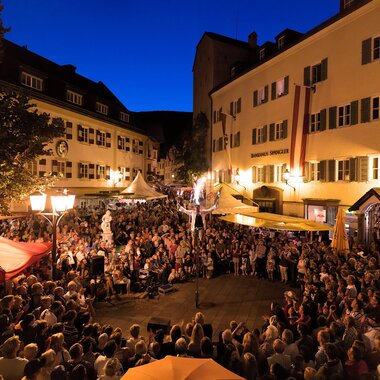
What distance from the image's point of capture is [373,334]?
636 cm

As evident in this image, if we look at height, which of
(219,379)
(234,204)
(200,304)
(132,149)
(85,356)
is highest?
(132,149)

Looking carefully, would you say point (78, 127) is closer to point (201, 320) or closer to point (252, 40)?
point (252, 40)

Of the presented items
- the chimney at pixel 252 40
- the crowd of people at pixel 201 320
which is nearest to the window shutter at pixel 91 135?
the crowd of people at pixel 201 320

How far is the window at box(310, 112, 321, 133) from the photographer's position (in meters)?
21.0

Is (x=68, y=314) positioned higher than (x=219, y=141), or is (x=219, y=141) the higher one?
(x=219, y=141)

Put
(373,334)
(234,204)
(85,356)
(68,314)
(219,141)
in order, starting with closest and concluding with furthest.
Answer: (85,356), (373,334), (68,314), (234,204), (219,141)

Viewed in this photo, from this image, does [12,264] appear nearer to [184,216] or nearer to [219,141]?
[184,216]

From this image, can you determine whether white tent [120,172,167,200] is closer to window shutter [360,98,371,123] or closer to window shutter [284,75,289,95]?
window shutter [284,75,289,95]

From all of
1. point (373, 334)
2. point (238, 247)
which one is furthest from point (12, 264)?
point (238, 247)

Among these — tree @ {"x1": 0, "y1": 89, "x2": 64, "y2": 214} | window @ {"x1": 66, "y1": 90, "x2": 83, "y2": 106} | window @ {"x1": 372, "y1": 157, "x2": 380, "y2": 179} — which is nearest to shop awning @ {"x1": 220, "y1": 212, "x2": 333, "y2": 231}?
window @ {"x1": 372, "y1": 157, "x2": 380, "y2": 179}

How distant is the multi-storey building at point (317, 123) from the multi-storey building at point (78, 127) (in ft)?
43.8

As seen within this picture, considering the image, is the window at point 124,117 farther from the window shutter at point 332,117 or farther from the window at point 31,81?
the window shutter at point 332,117

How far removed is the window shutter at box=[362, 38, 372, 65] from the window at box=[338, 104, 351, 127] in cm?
238

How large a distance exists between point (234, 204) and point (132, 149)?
24.8 m
